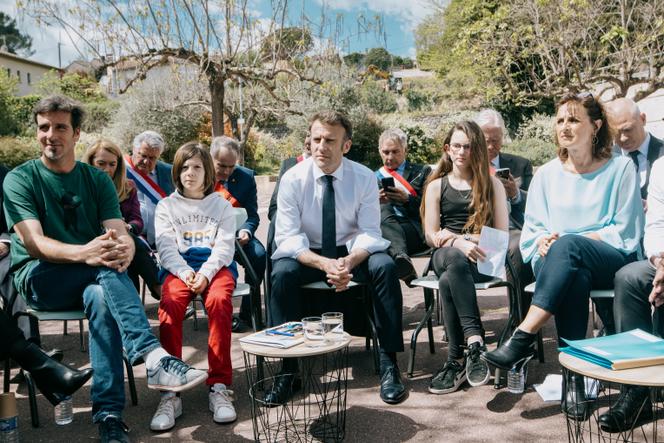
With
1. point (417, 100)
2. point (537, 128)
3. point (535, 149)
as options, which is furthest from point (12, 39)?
point (535, 149)

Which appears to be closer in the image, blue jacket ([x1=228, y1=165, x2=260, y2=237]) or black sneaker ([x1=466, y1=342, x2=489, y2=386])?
black sneaker ([x1=466, y1=342, x2=489, y2=386])

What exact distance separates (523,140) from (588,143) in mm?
20784

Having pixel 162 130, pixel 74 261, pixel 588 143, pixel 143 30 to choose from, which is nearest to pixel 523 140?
pixel 162 130

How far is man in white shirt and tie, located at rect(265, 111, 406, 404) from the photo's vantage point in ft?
11.9

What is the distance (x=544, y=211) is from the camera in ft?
12.4

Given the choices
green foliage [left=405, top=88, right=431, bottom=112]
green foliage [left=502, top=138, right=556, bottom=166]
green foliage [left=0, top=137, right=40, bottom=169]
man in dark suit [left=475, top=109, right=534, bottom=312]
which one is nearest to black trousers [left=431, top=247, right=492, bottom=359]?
man in dark suit [left=475, top=109, right=534, bottom=312]

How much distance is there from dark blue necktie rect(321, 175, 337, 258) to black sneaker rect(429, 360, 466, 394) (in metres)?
1.06

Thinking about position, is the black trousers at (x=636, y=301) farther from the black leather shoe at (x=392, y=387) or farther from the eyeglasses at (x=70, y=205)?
the eyeglasses at (x=70, y=205)

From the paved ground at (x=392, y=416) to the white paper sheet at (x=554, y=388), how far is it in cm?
5

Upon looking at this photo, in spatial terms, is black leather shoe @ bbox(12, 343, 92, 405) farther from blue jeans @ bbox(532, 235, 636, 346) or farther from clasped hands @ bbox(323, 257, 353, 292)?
blue jeans @ bbox(532, 235, 636, 346)

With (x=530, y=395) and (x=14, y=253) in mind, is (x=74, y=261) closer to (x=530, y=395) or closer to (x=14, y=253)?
(x=14, y=253)

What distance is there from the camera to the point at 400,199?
5016mm

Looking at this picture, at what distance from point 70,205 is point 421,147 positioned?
19.8 m

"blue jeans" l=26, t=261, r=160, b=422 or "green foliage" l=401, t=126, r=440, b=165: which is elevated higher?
"green foliage" l=401, t=126, r=440, b=165
